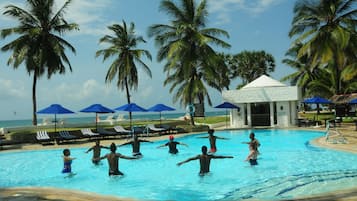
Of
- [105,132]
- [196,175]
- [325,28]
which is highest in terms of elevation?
[325,28]

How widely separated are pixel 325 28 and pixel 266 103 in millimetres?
8923

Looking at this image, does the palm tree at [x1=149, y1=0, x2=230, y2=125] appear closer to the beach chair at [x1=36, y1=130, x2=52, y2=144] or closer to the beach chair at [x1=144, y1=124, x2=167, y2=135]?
the beach chair at [x1=144, y1=124, x2=167, y2=135]

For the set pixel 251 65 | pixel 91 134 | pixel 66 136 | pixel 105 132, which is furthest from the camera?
pixel 251 65

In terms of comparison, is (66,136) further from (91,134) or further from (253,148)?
(253,148)

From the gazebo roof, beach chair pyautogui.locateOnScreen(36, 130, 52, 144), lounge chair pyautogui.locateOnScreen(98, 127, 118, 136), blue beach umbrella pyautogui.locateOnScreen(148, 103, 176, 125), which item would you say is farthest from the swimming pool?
the gazebo roof

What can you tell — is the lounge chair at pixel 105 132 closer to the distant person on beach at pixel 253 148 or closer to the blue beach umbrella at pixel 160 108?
the blue beach umbrella at pixel 160 108

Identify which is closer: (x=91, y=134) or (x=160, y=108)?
(x=91, y=134)

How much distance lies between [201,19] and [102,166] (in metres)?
18.1

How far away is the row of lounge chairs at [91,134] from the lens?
20359mm

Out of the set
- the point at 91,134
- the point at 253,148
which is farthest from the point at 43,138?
the point at 253,148

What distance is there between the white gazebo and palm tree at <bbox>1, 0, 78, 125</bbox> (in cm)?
1482

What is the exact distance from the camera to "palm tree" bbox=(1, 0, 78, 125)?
1075 inches

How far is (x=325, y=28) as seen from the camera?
25125 mm

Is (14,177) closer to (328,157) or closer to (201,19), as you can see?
(328,157)
